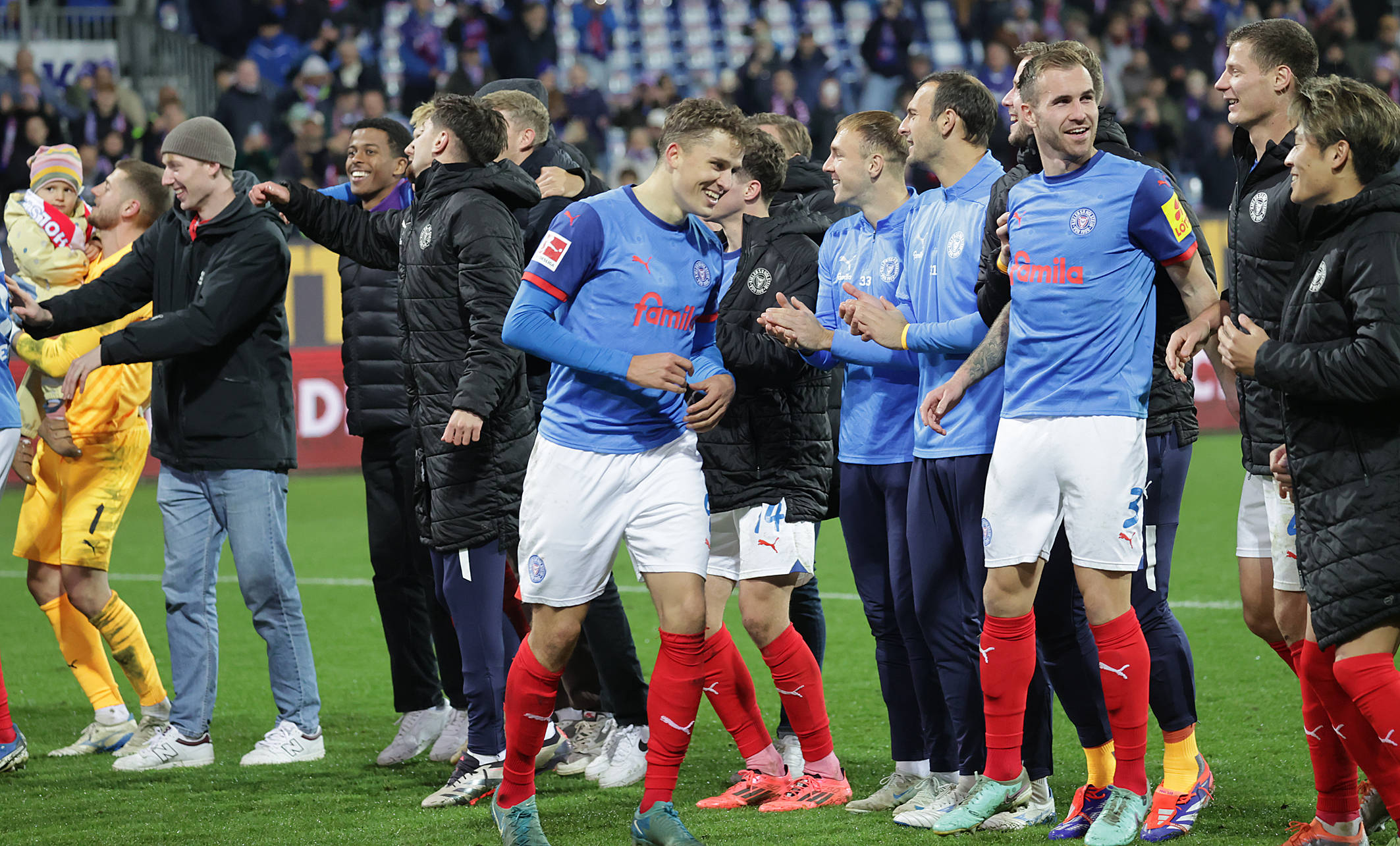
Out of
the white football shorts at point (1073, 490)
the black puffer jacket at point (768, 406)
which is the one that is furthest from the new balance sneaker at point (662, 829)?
the white football shorts at point (1073, 490)

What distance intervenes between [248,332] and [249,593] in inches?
40.2

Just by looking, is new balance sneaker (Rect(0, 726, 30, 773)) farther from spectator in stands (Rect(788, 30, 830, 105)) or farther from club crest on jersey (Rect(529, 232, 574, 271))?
spectator in stands (Rect(788, 30, 830, 105))

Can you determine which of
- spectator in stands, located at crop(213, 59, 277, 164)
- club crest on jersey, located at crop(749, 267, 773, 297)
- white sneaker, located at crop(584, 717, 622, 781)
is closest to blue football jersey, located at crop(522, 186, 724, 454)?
club crest on jersey, located at crop(749, 267, 773, 297)

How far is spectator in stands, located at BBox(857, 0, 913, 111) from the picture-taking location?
66.0 ft

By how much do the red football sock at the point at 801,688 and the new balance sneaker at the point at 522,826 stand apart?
954 mm

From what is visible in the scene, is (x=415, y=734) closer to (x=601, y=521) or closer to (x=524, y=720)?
(x=524, y=720)

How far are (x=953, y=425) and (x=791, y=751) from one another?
160 cm

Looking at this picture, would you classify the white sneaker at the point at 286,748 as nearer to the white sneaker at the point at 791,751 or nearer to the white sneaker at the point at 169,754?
the white sneaker at the point at 169,754

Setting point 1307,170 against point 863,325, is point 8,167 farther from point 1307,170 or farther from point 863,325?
point 1307,170

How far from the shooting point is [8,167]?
51.7 feet

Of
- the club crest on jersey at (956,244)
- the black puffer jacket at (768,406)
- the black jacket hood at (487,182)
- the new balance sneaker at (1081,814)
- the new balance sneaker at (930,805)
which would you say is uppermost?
the black jacket hood at (487,182)

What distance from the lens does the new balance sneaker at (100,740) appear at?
598 cm

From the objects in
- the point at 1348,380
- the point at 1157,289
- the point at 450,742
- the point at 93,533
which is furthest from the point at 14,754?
the point at 1348,380

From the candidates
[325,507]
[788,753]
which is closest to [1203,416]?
[325,507]
